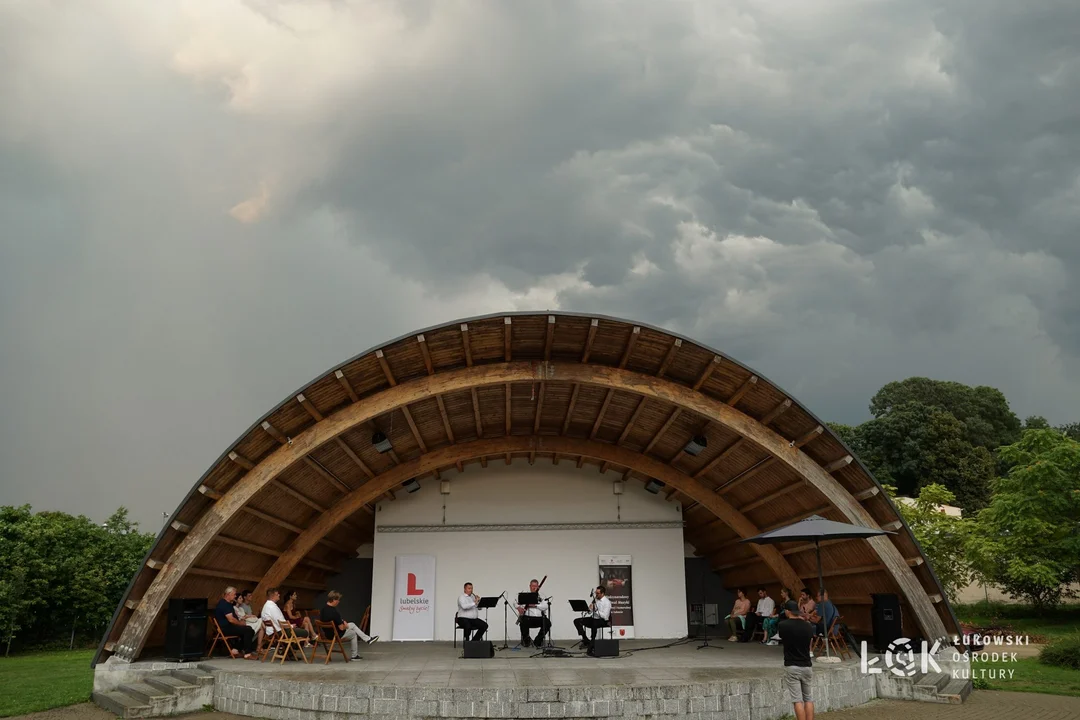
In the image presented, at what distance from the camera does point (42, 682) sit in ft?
41.0

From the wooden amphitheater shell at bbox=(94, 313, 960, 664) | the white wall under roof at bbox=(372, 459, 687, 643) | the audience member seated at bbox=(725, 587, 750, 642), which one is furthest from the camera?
the white wall under roof at bbox=(372, 459, 687, 643)

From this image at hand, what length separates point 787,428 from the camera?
39.6 feet

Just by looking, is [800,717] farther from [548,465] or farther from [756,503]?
[548,465]

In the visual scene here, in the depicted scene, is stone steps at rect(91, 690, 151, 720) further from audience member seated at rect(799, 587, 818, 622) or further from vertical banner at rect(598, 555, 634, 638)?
audience member seated at rect(799, 587, 818, 622)

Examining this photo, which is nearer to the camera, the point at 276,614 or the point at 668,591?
the point at 276,614

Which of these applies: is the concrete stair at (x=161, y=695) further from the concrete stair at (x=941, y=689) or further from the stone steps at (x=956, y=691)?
the stone steps at (x=956, y=691)

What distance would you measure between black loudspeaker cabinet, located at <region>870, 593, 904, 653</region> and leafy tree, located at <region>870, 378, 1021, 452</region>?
32.5 m

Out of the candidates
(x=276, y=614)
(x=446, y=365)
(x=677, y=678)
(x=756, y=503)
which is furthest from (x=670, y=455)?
(x=276, y=614)

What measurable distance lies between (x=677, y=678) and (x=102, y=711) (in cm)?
745

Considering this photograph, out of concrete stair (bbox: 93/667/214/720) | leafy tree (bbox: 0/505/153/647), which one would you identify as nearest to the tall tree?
concrete stair (bbox: 93/667/214/720)

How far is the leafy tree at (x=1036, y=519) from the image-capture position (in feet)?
65.2

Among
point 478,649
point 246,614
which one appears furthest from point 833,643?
point 246,614

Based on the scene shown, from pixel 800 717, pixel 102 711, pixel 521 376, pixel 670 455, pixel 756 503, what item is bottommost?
pixel 102 711

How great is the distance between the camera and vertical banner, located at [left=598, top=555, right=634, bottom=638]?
1530 cm
